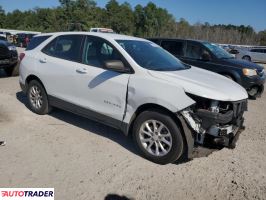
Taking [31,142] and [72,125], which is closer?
[31,142]

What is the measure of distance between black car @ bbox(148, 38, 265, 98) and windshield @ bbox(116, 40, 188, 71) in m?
4.06

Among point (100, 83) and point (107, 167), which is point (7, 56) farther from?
point (107, 167)

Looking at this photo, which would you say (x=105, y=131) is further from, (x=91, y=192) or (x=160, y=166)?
(x=91, y=192)

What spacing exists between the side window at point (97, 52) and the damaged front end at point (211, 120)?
1.50 metres

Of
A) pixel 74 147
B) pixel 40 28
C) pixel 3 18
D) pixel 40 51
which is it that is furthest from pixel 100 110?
pixel 3 18

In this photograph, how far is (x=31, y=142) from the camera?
5312 mm

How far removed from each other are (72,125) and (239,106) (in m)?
3.12

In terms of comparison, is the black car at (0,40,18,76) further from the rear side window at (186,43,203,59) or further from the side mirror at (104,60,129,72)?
the side mirror at (104,60,129,72)

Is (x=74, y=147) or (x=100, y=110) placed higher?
(x=100, y=110)

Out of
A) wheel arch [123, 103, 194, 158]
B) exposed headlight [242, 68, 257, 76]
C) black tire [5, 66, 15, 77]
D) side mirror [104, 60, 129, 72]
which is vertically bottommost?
black tire [5, 66, 15, 77]

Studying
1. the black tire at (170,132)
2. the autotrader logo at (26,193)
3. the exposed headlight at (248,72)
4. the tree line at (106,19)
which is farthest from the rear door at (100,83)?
the tree line at (106,19)

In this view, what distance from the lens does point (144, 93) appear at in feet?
15.2

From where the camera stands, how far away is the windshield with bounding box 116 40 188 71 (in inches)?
202

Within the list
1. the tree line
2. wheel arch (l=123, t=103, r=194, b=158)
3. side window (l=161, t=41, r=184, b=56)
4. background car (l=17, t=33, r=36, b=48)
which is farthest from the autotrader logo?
the tree line
